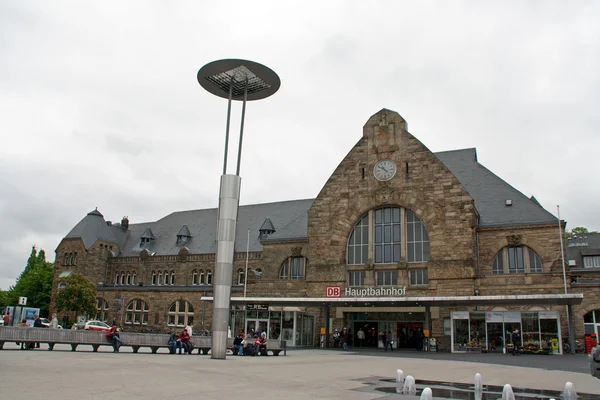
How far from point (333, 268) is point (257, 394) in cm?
2984

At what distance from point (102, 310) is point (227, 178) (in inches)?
1678

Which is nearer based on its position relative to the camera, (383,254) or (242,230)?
(383,254)

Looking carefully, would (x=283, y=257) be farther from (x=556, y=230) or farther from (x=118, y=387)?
(x=118, y=387)

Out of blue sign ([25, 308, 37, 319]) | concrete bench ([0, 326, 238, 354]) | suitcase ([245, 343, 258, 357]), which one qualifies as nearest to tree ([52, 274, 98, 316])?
blue sign ([25, 308, 37, 319])

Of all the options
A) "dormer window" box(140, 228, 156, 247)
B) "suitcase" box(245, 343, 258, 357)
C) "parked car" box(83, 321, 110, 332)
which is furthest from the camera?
"dormer window" box(140, 228, 156, 247)

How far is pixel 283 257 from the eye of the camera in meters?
46.4

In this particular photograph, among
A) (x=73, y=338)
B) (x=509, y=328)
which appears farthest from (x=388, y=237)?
(x=73, y=338)

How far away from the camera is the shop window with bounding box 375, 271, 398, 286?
128 ft

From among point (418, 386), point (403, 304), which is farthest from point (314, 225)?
point (418, 386)

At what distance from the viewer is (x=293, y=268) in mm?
45969

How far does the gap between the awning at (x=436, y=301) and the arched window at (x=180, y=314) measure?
1635cm

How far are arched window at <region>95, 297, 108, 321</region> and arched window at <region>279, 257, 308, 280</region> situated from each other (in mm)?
24085

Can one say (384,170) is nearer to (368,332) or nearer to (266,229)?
(368,332)

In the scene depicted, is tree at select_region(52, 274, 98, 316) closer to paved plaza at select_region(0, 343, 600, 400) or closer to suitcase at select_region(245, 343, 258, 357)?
suitcase at select_region(245, 343, 258, 357)
